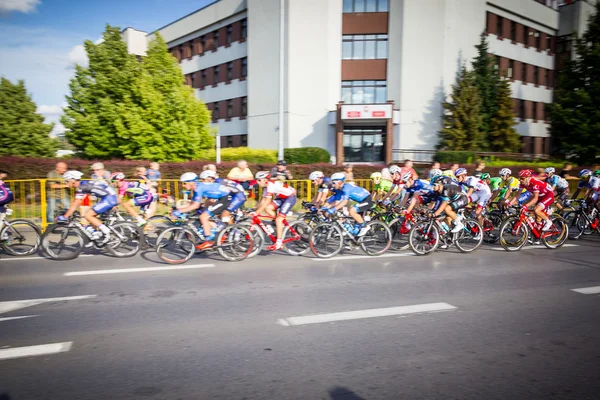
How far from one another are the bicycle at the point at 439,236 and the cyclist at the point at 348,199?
1.11 m

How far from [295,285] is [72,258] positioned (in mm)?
4839

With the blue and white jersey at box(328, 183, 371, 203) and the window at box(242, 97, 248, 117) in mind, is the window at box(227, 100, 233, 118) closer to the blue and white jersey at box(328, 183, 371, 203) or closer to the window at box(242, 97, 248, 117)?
the window at box(242, 97, 248, 117)

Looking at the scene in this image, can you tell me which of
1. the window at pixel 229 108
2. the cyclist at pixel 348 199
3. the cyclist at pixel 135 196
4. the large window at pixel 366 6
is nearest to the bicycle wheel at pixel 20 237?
the cyclist at pixel 135 196

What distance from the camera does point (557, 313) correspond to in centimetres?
527

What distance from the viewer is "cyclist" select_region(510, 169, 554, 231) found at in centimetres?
959

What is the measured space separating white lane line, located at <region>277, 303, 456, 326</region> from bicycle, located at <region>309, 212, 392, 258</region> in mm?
3408

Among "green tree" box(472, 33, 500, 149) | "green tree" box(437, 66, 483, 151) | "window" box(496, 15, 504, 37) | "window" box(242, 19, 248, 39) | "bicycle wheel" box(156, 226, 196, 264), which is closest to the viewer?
"bicycle wheel" box(156, 226, 196, 264)

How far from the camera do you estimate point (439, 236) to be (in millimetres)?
9297

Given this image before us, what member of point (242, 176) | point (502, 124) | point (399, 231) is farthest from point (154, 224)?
point (502, 124)

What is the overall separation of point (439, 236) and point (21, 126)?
26.2 m

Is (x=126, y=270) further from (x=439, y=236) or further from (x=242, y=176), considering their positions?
(x=439, y=236)

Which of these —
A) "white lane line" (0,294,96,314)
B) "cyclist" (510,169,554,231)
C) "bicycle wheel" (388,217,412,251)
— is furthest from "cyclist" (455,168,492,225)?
"white lane line" (0,294,96,314)

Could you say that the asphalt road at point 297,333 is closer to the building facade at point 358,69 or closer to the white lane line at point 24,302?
the white lane line at point 24,302

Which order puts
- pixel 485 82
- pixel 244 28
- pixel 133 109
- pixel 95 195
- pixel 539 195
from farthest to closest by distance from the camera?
pixel 244 28, pixel 485 82, pixel 133 109, pixel 539 195, pixel 95 195
